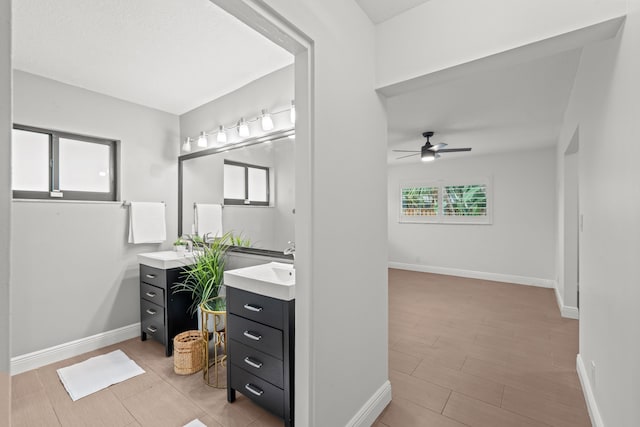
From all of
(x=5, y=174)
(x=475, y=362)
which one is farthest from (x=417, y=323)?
(x=5, y=174)

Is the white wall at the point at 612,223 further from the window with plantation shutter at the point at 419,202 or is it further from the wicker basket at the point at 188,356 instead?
the window with plantation shutter at the point at 419,202

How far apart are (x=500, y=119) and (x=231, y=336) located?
379 cm

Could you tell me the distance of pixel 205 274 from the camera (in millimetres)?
2639

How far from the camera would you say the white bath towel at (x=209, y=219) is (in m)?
3.02

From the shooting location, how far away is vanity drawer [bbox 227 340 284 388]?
1.76 m

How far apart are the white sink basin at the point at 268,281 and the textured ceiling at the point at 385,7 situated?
5.45 ft

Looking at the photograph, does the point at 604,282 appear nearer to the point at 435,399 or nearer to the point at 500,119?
the point at 435,399

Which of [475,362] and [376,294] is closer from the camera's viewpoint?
[376,294]

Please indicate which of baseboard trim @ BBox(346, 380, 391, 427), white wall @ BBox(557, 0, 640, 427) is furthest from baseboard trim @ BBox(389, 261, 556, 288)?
baseboard trim @ BBox(346, 380, 391, 427)

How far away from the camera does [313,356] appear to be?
4.64 ft

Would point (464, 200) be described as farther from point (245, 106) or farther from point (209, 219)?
point (209, 219)

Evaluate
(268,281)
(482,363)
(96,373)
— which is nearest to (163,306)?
(96,373)

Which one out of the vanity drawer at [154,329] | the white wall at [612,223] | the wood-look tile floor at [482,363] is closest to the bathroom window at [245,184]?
the vanity drawer at [154,329]

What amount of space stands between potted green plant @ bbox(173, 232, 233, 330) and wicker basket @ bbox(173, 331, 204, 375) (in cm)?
36
